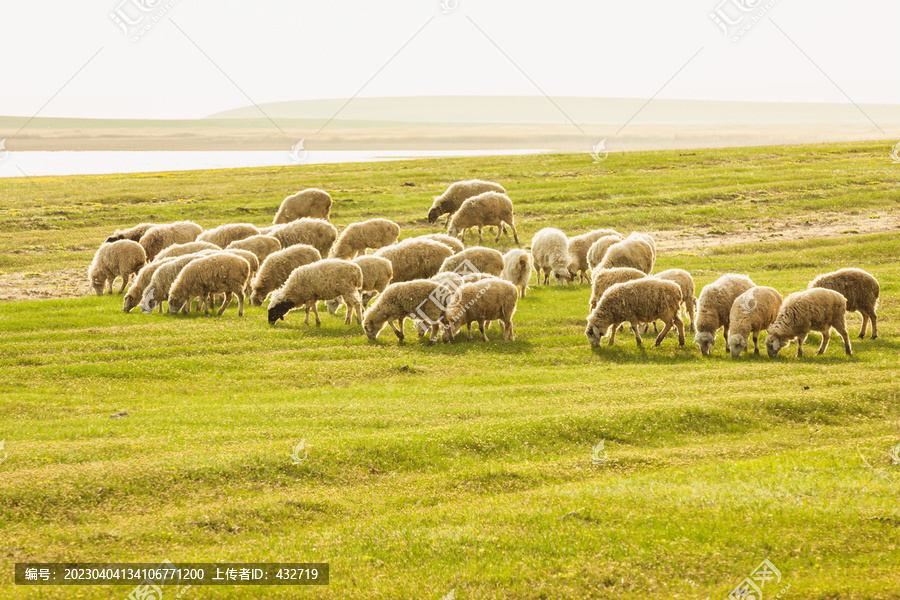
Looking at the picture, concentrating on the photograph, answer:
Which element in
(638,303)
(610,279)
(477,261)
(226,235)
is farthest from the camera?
(226,235)

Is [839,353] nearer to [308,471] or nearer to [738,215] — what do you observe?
[308,471]

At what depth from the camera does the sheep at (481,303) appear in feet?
64.3

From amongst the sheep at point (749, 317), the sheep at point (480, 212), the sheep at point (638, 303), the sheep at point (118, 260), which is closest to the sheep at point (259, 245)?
the sheep at point (118, 260)

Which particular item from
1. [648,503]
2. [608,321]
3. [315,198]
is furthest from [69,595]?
[315,198]

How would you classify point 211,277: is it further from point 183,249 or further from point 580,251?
point 580,251

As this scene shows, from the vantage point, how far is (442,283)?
20.7 meters

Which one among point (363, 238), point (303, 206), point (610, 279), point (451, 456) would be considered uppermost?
point (303, 206)

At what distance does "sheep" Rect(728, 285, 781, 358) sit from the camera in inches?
727

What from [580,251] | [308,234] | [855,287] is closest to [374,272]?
[308,234]

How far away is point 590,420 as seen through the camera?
13719mm

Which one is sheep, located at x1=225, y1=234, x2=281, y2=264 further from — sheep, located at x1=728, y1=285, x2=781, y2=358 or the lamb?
sheep, located at x1=728, y1=285, x2=781, y2=358

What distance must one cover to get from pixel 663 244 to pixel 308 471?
27.6 meters

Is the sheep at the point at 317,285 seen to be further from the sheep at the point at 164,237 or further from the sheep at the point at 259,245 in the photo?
the sheep at the point at 164,237

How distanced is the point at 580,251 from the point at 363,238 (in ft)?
27.6
